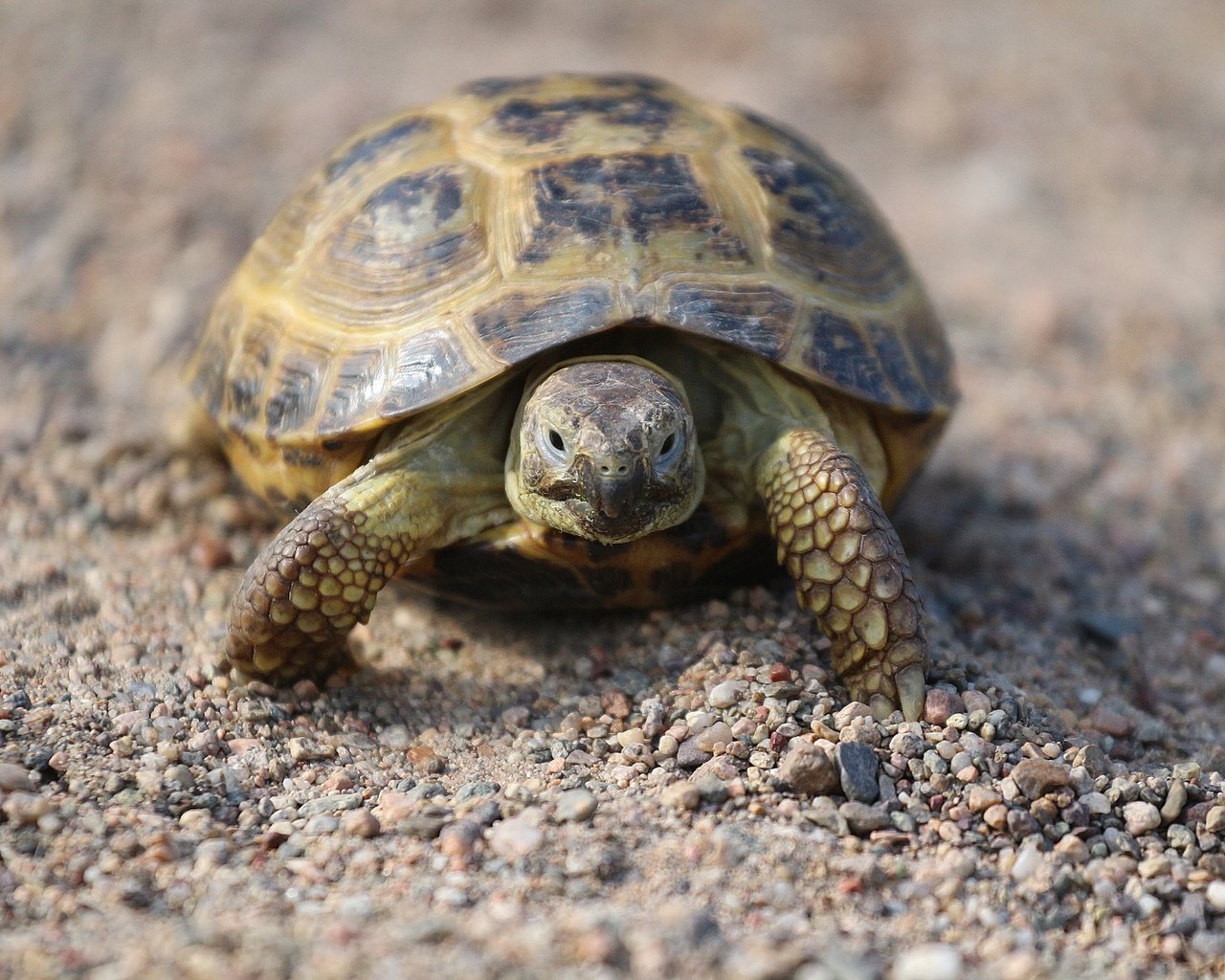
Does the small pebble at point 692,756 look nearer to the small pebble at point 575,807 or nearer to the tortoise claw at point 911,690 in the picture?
the small pebble at point 575,807

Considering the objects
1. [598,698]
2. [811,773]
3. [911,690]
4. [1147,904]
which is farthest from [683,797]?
[1147,904]

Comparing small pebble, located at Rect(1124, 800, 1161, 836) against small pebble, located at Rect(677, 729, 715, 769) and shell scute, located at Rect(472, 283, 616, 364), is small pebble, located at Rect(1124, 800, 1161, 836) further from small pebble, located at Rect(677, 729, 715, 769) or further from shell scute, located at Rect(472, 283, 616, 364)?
shell scute, located at Rect(472, 283, 616, 364)

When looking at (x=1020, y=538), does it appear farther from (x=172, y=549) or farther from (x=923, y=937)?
(x=172, y=549)

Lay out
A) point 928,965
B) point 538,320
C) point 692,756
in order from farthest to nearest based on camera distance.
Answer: point 538,320, point 692,756, point 928,965

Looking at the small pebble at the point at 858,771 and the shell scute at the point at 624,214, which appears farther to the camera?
the shell scute at the point at 624,214

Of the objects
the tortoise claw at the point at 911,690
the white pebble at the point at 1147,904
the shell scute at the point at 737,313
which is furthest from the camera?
the shell scute at the point at 737,313

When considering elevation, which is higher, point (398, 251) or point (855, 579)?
point (398, 251)

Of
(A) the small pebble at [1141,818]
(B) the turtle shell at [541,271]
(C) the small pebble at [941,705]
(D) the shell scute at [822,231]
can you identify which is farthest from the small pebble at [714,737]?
(D) the shell scute at [822,231]

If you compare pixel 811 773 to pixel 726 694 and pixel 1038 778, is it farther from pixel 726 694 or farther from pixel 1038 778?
pixel 1038 778
